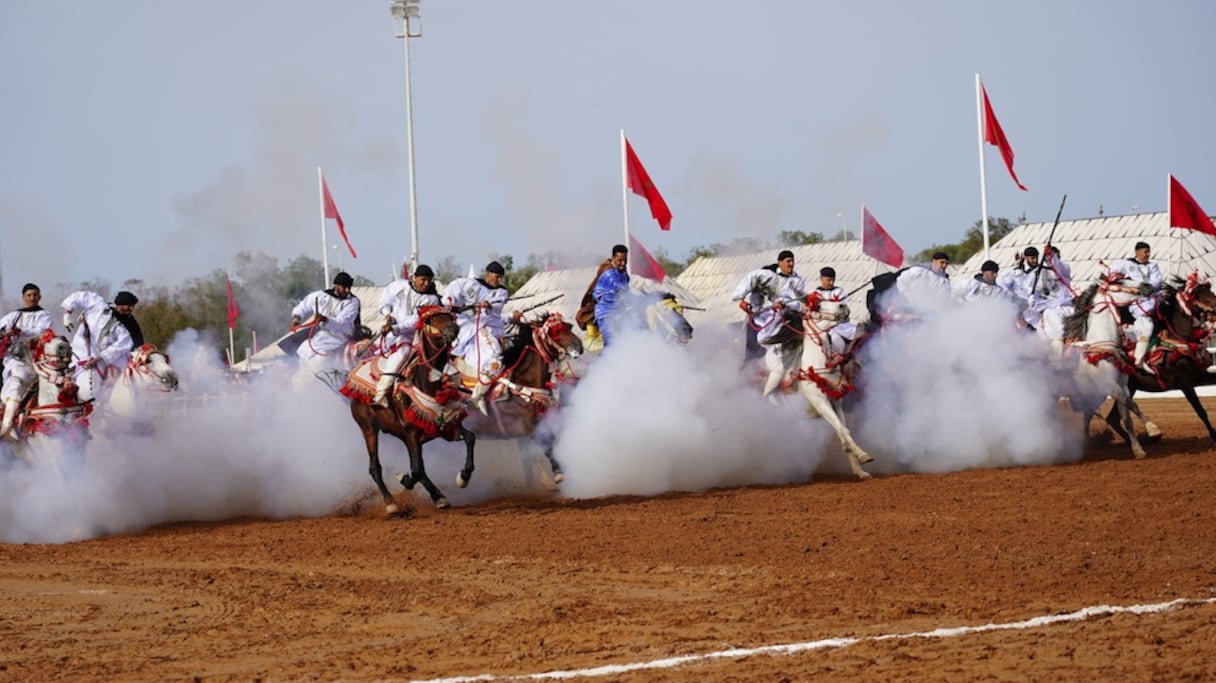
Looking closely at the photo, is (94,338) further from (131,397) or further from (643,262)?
(643,262)

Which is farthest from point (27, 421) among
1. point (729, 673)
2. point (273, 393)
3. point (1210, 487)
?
point (1210, 487)

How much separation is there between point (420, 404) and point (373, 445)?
1.00 metres

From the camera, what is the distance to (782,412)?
19.0 metres

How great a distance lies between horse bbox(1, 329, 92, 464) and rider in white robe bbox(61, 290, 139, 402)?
2.27 feet

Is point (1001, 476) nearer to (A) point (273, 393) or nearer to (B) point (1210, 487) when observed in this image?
(B) point (1210, 487)

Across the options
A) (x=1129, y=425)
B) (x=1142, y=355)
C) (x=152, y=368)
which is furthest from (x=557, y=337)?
(x=1142, y=355)

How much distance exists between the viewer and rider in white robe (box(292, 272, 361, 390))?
19.4 meters

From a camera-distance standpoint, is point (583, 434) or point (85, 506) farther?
point (583, 434)

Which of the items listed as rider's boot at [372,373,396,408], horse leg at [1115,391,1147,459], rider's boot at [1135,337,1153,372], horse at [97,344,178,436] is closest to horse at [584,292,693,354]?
rider's boot at [372,373,396,408]

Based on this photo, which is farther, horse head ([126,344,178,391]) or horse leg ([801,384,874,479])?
horse leg ([801,384,874,479])

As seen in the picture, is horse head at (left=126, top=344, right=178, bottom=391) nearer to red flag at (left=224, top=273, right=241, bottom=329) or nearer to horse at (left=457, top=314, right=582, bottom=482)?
horse at (left=457, top=314, right=582, bottom=482)

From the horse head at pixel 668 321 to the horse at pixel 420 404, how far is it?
3.14 m

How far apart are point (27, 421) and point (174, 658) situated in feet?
26.9

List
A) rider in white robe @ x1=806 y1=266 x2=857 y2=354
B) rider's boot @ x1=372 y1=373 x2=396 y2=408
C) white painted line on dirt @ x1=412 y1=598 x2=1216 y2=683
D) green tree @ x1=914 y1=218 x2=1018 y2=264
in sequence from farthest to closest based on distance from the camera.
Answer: green tree @ x1=914 y1=218 x2=1018 y2=264
rider in white robe @ x1=806 y1=266 x2=857 y2=354
rider's boot @ x1=372 y1=373 x2=396 y2=408
white painted line on dirt @ x1=412 y1=598 x2=1216 y2=683
